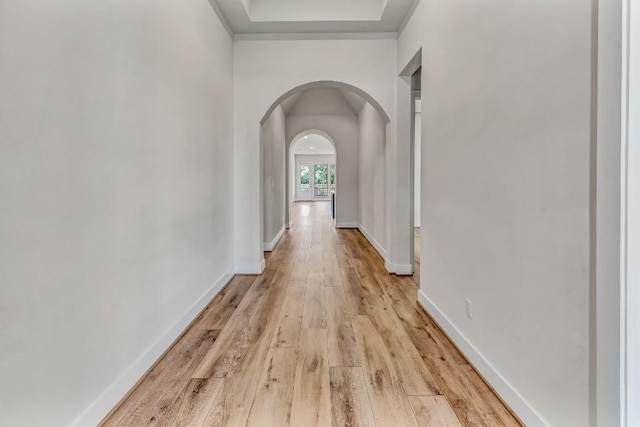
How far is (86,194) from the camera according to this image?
1.44 m

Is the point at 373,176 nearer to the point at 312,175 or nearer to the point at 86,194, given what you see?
the point at 86,194

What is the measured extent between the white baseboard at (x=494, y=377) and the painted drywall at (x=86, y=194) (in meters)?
1.85

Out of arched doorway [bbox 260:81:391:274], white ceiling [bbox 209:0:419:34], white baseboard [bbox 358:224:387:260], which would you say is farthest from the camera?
arched doorway [bbox 260:81:391:274]

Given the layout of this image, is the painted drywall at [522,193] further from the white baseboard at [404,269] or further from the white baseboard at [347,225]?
the white baseboard at [347,225]

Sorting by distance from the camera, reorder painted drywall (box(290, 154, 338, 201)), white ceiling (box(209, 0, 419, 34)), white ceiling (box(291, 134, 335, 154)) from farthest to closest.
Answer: painted drywall (box(290, 154, 338, 201)) < white ceiling (box(291, 134, 335, 154)) < white ceiling (box(209, 0, 419, 34))

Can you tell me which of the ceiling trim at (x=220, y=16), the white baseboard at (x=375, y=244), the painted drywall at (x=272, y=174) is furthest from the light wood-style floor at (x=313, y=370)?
the ceiling trim at (x=220, y=16)

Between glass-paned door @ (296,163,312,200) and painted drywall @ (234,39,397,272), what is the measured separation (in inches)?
620

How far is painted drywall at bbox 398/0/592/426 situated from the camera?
4.08 ft

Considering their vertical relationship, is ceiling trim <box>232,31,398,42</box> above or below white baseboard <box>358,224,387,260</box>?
above

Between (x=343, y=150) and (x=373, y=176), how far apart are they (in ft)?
8.19

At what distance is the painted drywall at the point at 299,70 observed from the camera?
387 centimetres

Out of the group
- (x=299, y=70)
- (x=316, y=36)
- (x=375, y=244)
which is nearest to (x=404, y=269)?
(x=375, y=244)

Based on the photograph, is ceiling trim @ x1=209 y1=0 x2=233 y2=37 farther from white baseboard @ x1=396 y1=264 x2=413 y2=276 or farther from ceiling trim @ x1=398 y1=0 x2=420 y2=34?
white baseboard @ x1=396 y1=264 x2=413 y2=276

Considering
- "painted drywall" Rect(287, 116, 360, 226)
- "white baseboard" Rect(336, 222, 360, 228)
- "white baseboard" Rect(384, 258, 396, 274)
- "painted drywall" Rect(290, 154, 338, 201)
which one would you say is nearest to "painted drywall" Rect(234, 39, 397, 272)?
"white baseboard" Rect(384, 258, 396, 274)
